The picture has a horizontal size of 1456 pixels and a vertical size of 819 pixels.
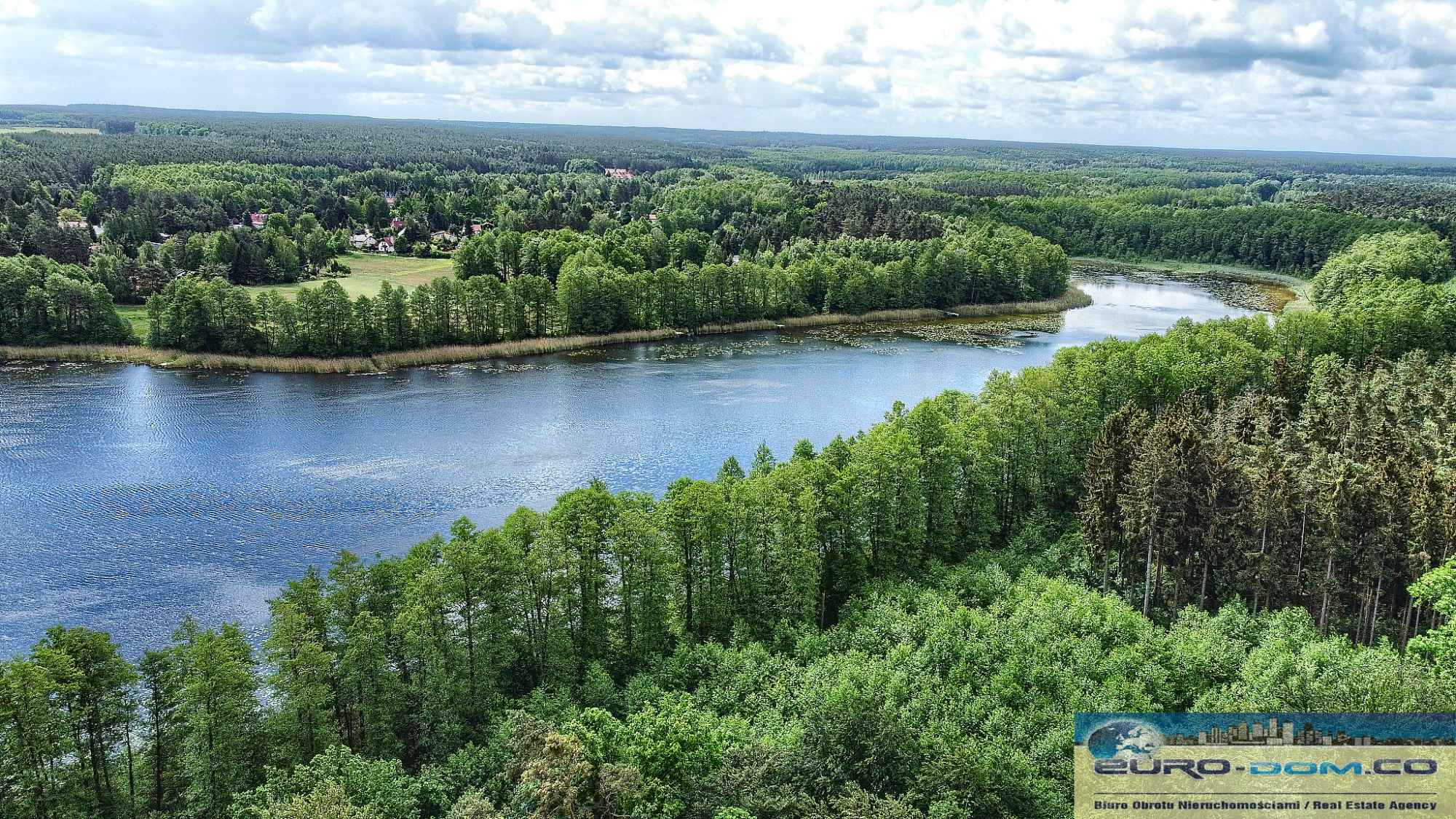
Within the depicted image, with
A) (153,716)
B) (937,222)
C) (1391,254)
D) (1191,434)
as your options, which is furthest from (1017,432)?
(937,222)

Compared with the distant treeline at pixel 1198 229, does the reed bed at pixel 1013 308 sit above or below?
below

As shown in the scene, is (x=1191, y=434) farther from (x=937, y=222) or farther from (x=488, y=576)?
(x=937, y=222)

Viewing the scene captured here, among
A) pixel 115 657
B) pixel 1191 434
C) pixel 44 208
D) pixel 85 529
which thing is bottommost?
pixel 85 529

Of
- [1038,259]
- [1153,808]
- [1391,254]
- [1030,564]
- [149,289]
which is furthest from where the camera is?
[1038,259]

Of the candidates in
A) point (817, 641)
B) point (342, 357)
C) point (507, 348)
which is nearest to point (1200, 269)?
point (507, 348)

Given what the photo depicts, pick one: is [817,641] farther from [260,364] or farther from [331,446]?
[260,364]

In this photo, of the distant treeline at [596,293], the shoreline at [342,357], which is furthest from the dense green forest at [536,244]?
the shoreline at [342,357]

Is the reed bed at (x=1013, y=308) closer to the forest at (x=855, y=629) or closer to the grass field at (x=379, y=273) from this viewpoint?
the forest at (x=855, y=629)
